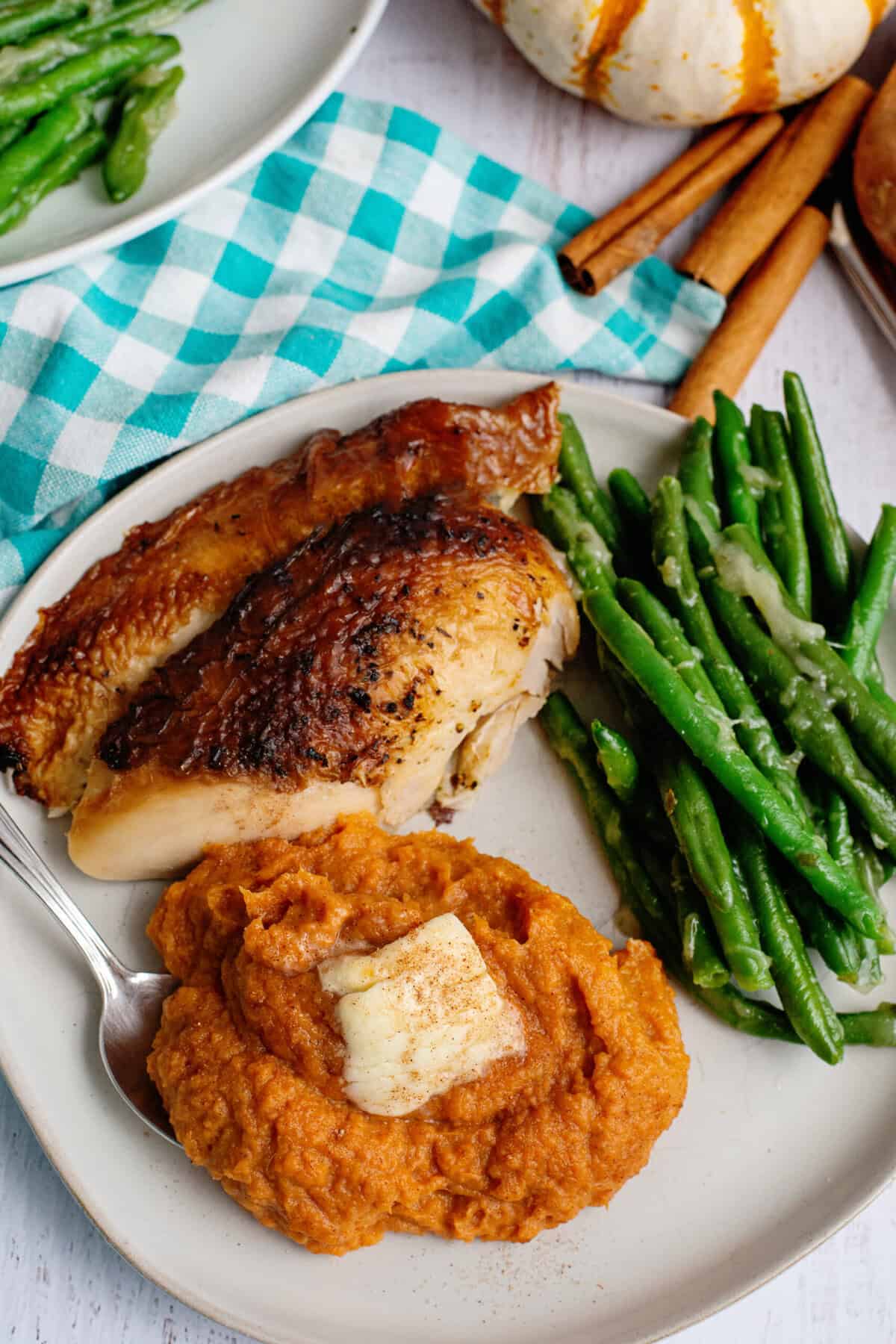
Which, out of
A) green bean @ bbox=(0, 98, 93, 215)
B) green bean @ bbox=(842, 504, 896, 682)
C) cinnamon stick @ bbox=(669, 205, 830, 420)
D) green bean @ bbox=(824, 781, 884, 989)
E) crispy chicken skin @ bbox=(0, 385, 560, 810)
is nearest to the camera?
green bean @ bbox=(824, 781, 884, 989)

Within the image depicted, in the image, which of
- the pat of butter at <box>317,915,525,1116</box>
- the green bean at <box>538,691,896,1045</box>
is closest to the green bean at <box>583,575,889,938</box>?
the green bean at <box>538,691,896,1045</box>

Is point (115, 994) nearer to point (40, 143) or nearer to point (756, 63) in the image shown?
point (40, 143)

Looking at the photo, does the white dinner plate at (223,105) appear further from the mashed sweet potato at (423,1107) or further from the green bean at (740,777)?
the mashed sweet potato at (423,1107)

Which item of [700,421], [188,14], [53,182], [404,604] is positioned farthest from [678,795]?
[188,14]

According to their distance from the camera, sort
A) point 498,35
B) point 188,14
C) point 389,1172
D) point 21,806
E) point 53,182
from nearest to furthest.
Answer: point 389,1172 < point 21,806 < point 53,182 < point 188,14 < point 498,35

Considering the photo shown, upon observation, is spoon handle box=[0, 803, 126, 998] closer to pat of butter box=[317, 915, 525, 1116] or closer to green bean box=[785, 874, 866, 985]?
pat of butter box=[317, 915, 525, 1116]

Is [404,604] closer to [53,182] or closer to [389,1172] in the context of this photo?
[389,1172]

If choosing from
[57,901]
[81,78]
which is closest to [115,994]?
[57,901]
